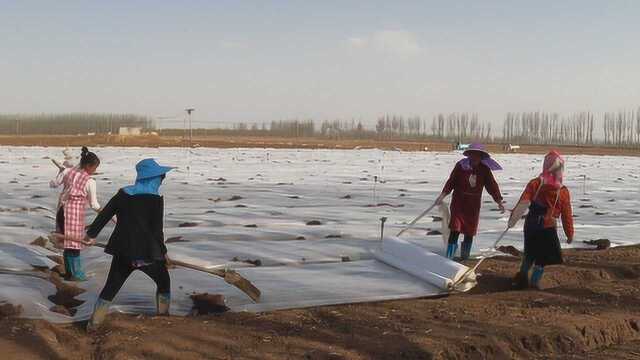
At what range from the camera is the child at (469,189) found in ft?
20.3

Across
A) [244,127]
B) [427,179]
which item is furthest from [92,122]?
[427,179]

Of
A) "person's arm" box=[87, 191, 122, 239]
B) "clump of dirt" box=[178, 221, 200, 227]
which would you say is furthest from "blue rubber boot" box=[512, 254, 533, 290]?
"clump of dirt" box=[178, 221, 200, 227]

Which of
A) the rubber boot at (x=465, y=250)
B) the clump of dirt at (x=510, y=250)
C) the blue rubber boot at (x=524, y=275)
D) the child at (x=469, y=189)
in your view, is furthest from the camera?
the clump of dirt at (x=510, y=250)

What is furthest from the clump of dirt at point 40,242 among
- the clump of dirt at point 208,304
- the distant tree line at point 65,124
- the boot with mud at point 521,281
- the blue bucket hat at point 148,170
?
the distant tree line at point 65,124

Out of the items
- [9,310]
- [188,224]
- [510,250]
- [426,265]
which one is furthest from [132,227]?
[510,250]

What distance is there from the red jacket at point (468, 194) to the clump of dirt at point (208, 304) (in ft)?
8.69

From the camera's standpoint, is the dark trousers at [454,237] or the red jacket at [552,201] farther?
the dark trousers at [454,237]

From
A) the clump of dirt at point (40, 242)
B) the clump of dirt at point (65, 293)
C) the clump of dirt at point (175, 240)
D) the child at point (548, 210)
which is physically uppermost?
the child at point (548, 210)

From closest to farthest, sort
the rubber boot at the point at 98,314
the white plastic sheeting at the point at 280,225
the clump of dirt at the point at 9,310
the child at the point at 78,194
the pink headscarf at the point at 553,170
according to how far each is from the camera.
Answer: the rubber boot at the point at 98,314
the clump of dirt at the point at 9,310
the white plastic sheeting at the point at 280,225
the pink headscarf at the point at 553,170
the child at the point at 78,194

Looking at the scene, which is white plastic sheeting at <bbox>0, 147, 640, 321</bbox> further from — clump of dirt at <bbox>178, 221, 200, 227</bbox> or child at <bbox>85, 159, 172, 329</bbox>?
child at <bbox>85, 159, 172, 329</bbox>

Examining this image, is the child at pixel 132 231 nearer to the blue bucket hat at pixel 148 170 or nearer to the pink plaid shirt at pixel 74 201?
the blue bucket hat at pixel 148 170

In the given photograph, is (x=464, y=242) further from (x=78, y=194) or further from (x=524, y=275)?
(x=78, y=194)

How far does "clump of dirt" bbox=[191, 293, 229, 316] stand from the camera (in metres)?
4.56

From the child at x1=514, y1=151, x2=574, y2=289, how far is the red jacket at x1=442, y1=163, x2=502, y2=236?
84cm
